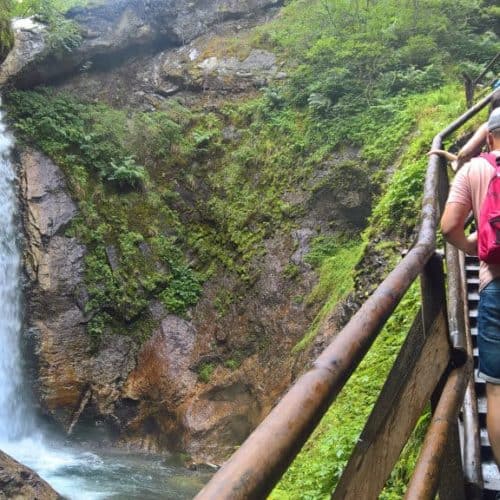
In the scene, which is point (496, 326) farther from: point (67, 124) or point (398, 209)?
point (67, 124)

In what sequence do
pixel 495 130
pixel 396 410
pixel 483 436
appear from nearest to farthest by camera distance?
pixel 396 410
pixel 495 130
pixel 483 436

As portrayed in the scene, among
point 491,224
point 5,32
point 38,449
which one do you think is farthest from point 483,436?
point 5,32

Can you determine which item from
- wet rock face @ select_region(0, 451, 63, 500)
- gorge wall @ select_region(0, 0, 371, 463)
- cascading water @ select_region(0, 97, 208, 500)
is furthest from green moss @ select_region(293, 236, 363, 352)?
wet rock face @ select_region(0, 451, 63, 500)

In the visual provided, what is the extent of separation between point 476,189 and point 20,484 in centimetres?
724

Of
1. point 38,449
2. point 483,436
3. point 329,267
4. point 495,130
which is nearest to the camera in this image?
point 495,130

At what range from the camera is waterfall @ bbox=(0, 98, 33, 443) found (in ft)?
37.3

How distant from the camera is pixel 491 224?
2.07m

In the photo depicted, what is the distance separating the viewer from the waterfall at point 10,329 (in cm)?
1138

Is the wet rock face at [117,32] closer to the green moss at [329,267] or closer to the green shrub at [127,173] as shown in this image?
the green shrub at [127,173]

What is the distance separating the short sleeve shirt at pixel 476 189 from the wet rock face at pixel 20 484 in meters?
7.01

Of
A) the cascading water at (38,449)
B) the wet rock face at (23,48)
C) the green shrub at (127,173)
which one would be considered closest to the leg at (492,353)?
the cascading water at (38,449)

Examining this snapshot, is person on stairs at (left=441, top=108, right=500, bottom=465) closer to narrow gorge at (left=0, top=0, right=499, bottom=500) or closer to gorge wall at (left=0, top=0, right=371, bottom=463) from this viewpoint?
narrow gorge at (left=0, top=0, right=499, bottom=500)

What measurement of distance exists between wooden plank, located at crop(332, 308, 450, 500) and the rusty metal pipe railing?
63mm

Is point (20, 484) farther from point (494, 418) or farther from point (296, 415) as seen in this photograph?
point (296, 415)
